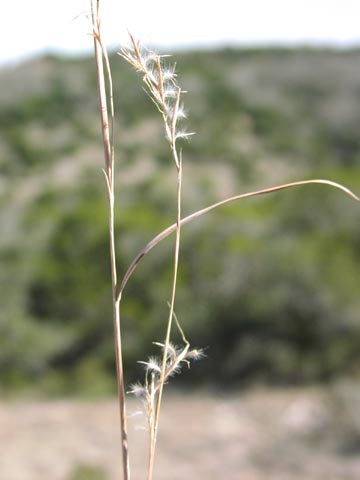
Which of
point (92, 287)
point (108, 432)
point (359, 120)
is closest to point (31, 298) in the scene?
point (92, 287)

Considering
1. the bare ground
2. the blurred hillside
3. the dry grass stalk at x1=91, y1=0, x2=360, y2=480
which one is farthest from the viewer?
the blurred hillside

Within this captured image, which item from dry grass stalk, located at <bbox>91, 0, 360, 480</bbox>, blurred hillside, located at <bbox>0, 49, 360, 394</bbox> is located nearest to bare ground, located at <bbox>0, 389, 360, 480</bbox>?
blurred hillside, located at <bbox>0, 49, 360, 394</bbox>

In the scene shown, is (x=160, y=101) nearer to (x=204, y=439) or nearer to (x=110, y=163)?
(x=110, y=163)

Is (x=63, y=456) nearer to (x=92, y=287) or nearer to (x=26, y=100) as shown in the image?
(x=92, y=287)

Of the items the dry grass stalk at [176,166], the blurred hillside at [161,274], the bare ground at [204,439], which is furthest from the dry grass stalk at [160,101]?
the blurred hillside at [161,274]

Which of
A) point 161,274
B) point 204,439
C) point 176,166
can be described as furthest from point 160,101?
point 161,274

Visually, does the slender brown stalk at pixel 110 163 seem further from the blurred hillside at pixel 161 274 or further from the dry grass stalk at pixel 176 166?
the blurred hillside at pixel 161 274

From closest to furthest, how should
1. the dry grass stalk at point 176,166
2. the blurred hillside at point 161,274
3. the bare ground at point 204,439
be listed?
the dry grass stalk at point 176,166
the bare ground at point 204,439
the blurred hillside at point 161,274

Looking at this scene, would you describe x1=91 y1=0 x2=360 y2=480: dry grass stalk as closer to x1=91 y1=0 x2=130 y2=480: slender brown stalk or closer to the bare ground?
x1=91 y1=0 x2=130 y2=480: slender brown stalk
